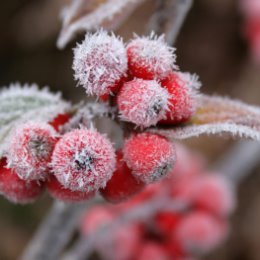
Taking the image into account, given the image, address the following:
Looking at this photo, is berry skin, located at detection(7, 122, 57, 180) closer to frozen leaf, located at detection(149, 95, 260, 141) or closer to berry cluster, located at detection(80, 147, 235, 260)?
frozen leaf, located at detection(149, 95, 260, 141)

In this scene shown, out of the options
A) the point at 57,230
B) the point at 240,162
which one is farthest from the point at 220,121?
the point at 240,162

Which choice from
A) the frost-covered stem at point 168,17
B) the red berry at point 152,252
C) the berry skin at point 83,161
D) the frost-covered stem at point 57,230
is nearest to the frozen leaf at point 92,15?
the frost-covered stem at point 168,17

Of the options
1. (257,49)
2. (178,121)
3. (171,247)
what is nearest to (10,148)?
(178,121)


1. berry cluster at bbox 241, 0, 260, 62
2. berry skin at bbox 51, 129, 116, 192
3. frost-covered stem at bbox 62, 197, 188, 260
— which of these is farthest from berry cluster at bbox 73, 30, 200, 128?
berry cluster at bbox 241, 0, 260, 62

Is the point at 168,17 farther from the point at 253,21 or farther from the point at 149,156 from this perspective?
the point at 253,21

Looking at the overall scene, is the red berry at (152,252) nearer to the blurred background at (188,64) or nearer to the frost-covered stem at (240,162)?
the frost-covered stem at (240,162)

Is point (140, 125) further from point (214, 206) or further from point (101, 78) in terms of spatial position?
point (214, 206)
